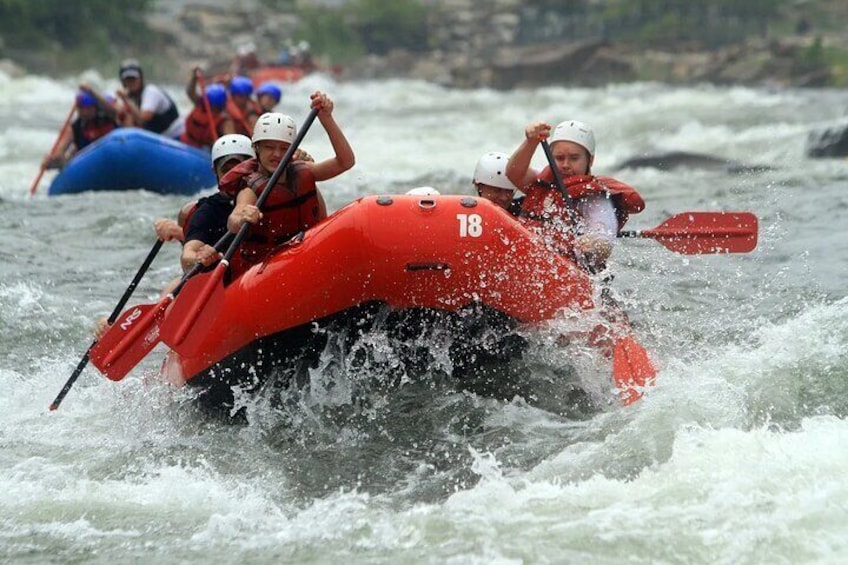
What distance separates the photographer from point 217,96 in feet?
41.2

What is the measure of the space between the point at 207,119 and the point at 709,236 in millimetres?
7178

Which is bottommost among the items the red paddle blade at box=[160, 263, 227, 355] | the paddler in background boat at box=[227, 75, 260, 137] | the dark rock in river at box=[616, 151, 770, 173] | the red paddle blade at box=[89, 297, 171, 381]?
the red paddle blade at box=[89, 297, 171, 381]

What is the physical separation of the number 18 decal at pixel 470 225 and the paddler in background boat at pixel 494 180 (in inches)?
44.8

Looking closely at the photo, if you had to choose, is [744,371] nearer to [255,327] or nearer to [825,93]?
[255,327]

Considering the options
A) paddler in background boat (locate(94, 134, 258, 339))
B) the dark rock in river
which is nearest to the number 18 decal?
paddler in background boat (locate(94, 134, 258, 339))

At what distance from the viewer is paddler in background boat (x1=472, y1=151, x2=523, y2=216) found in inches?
263

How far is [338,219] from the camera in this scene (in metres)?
5.60

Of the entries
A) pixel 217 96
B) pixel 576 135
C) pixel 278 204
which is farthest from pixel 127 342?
pixel 217 96

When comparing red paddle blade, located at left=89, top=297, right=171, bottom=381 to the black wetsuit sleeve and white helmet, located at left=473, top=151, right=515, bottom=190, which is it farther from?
white helmet, located at left=473, top=151, right=515, bottom=190

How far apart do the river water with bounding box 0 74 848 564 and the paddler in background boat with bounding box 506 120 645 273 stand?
0.45m

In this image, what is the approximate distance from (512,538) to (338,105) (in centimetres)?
2459

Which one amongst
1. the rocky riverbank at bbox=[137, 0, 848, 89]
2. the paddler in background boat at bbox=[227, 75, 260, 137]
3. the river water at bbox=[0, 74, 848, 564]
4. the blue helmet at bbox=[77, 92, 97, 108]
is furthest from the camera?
the rocky riverbank at bbox=[137, 0, 848, 89]

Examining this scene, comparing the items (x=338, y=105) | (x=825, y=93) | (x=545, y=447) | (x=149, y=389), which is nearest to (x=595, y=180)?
(x=545, y=447)

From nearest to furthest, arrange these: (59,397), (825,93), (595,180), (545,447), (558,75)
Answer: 1. (545,447)
2. (59,397)
3. (595,180)
4. (825,93)
5. (558,75)
